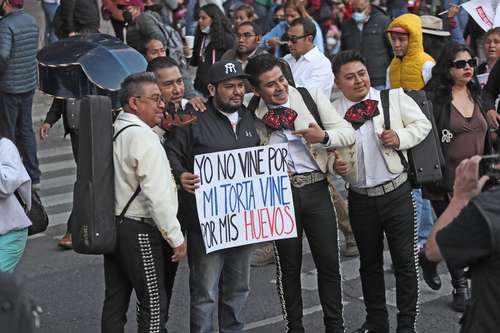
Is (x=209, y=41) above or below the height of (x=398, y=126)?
below

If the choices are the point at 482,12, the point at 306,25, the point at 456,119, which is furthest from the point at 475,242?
the point at 482,12

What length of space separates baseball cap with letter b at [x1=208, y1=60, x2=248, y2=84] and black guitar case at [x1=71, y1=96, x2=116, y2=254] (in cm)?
80

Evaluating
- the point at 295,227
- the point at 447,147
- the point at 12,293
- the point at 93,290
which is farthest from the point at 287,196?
the point at 12,293

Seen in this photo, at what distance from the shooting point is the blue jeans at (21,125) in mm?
10922

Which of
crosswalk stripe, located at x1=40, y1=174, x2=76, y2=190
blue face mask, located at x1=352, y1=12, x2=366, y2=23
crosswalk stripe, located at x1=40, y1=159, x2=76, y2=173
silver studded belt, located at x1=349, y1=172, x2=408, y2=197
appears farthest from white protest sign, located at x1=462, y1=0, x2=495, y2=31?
crosswalk stripe, located at x1=40, y1=159, x2=76, y2=173

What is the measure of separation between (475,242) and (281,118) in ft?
8.62

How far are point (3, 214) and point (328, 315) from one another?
6.92 feet

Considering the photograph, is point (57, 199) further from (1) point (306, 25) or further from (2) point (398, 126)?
(2) point (398, 126)

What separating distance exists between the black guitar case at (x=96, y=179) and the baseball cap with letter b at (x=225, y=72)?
31.7 inches

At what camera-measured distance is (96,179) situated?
5.75 m

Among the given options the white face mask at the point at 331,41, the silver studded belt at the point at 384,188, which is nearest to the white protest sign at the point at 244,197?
the silver studded belt at the point at 384,188

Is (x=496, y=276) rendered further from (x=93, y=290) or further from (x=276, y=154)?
(x=93, y=290)

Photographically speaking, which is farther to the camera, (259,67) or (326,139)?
(259,67)

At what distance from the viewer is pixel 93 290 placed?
26.7 feet
